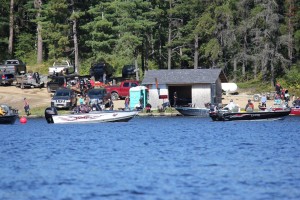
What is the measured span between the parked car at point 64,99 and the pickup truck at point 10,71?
14649mm

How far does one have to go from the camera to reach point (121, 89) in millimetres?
81312

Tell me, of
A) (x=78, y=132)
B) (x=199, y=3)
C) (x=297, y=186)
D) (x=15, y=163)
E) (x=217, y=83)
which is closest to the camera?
(x=297, y=186)

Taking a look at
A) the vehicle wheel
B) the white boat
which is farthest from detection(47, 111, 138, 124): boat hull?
the vehicle wheel

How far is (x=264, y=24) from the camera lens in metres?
85.6

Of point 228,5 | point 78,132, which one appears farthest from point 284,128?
point 228,5

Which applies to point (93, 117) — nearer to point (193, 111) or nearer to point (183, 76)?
point (193, 111)

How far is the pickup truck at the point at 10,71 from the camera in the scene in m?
88.0

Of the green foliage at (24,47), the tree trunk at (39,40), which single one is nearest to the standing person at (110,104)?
the tree trunk at (39,40)

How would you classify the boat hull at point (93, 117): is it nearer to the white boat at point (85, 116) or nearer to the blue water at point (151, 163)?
the white boat at point (85, 116)

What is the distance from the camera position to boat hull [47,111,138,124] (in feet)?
214

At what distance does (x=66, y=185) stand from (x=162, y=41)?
68320 mm

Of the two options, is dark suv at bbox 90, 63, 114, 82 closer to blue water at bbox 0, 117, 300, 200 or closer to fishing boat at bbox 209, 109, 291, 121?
fishing boat at bbox 209, 109, 291, 121

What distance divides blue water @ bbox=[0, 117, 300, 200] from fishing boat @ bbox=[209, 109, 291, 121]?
318cm

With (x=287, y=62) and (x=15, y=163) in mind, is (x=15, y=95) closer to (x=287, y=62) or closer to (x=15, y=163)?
(x=287, y=62)
